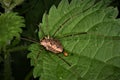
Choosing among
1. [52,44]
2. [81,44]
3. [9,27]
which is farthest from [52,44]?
[9,27]

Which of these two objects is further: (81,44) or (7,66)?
(7,66)

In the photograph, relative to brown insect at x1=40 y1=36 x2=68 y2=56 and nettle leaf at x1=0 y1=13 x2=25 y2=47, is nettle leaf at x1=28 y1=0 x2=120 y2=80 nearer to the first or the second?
brown insect at x1=40 y1=36 x2=68 y2=56

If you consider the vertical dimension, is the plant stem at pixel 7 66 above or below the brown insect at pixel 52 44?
below

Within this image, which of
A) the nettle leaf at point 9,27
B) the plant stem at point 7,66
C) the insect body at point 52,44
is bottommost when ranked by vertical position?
the plant stem at point 7,66

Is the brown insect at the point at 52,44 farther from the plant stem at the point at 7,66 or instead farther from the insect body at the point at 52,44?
the plant stem at the point at 7,66

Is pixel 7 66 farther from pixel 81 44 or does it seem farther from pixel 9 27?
pixel 81 44

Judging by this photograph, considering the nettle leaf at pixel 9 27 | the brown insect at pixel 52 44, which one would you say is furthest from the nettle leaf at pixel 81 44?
the nettle leaf at pixel 9 27

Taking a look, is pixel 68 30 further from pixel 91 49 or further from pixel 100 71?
pixel 100 71

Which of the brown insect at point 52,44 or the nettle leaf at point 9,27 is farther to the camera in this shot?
the brown insect at point 52,44
